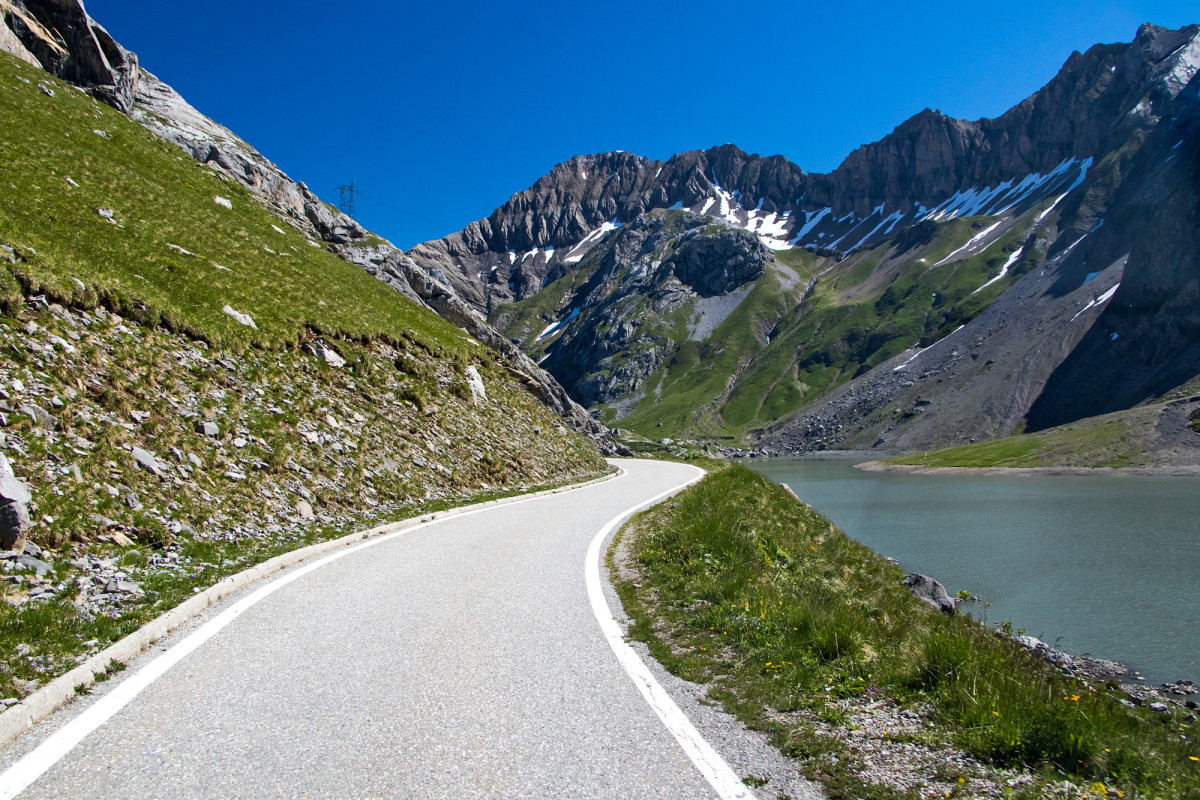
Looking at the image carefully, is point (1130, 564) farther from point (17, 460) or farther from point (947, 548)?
point (17, 460)

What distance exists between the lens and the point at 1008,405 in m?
126

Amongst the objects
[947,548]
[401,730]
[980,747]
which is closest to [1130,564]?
[947,548]

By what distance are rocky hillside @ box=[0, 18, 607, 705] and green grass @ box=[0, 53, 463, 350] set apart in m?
0.12

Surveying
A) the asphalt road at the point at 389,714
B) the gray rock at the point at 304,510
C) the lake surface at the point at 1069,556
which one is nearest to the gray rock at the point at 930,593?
the lake surface at the point at 1069,556

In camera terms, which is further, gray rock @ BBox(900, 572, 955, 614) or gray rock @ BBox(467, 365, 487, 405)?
gray rock @ BBox(467, 365, 487, 405)

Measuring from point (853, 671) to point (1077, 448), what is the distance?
10381cm

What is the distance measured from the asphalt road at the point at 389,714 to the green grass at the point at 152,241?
12466 mm

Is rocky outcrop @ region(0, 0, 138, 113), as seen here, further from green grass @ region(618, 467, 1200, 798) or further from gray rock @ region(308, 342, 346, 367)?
green grass @ region(618, 467, 1200, 798)

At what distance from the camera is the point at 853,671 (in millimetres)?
6414

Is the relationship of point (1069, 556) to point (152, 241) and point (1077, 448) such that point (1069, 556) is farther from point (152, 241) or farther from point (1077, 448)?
point (1077, 448)

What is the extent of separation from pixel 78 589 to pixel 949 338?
198 m

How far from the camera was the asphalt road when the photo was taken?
4059 millimetres

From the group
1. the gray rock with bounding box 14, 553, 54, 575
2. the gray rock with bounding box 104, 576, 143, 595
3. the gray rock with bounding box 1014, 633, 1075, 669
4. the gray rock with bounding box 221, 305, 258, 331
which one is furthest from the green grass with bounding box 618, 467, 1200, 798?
the gray rock with bounding box 221, 305, 258, 331

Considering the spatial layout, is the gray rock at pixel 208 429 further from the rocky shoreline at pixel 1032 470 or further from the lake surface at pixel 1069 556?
the rocky shoreline at pixel 1032 470
